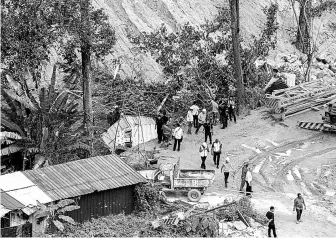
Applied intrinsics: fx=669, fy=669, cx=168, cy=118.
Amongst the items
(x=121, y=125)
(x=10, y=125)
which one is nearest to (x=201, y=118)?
(x=121, y=125)

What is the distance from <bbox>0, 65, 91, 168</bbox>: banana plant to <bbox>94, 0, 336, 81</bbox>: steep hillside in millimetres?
9335

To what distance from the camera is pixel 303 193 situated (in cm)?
2508

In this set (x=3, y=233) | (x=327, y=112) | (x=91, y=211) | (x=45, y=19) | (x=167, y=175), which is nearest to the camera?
(x=3, y=233)

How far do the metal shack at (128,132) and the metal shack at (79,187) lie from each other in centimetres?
643

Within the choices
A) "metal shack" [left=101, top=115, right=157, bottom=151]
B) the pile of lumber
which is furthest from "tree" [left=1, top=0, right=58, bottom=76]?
the pile of lumber

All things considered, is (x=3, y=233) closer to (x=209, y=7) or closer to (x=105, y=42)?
(x=105, y=42)

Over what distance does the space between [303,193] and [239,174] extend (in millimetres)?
2935

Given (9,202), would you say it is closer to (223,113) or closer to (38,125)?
(38,125)

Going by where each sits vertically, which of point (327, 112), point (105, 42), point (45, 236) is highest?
point (105, 42)

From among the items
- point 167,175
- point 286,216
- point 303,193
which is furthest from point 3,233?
point 303,193

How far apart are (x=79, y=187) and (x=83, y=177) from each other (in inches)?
29.0

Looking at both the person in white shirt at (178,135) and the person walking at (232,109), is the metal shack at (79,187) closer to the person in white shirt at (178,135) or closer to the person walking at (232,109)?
the person in white shirt at (178,135)

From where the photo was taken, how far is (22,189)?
20969 millimetres

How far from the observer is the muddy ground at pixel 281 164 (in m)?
23.1
